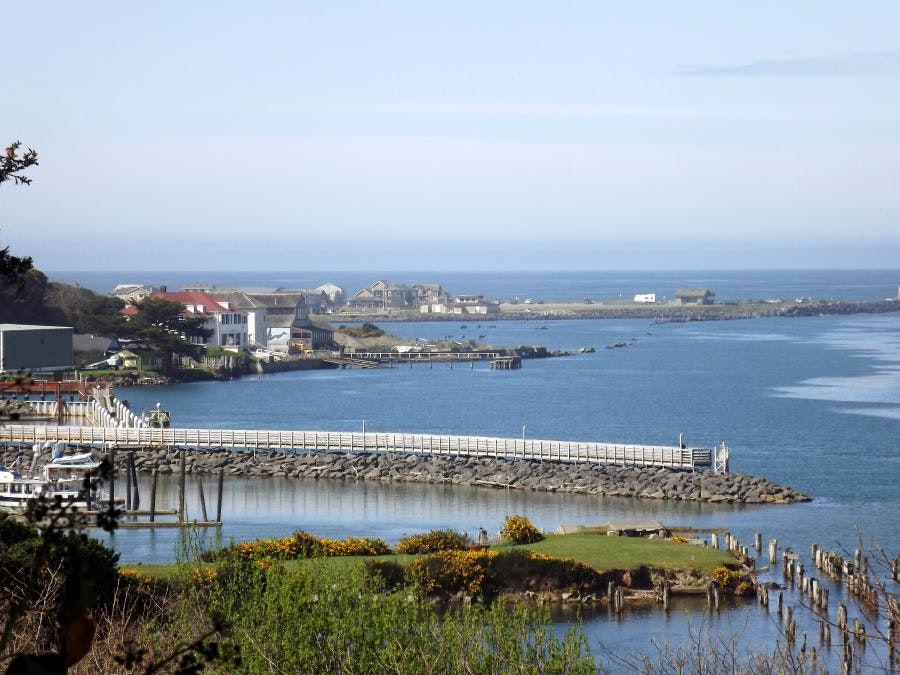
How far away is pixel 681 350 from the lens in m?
109

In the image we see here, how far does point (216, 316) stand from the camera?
92562 millimetres

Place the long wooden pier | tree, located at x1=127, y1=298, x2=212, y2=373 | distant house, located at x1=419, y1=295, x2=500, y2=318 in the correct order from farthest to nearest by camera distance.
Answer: distant house, located at x1=419, y1=295, x2=500, y2=318, tree, located at x1=127, y1=298, x2=212, y2=373, the long wooden pier

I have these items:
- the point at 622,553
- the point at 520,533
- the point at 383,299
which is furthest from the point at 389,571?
the point at 383,299

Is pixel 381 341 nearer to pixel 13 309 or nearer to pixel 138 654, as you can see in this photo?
pixel 13 309

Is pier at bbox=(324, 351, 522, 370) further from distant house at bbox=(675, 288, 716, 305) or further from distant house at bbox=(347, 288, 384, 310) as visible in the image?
distant house at bbox=(675, 288, 716, 305)

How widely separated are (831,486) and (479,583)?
790 inches

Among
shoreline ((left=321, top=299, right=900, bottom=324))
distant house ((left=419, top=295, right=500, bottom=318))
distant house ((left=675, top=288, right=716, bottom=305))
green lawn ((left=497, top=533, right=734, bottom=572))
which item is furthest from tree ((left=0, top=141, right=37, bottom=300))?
distant house ((left=675, top=288, right=716, bottom=305))

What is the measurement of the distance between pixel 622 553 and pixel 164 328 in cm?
5843

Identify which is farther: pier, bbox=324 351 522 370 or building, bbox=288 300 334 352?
building, bbox=288 300 334 352

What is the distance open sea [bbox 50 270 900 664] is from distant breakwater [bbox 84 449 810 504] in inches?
35.5

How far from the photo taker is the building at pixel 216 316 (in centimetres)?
9162

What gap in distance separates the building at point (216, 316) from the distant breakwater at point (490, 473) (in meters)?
45.7

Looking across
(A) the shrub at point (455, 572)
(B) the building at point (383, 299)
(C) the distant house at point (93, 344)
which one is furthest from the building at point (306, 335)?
(A) the shrub at point (455, 572)

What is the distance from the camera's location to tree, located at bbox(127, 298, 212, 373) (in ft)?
264
